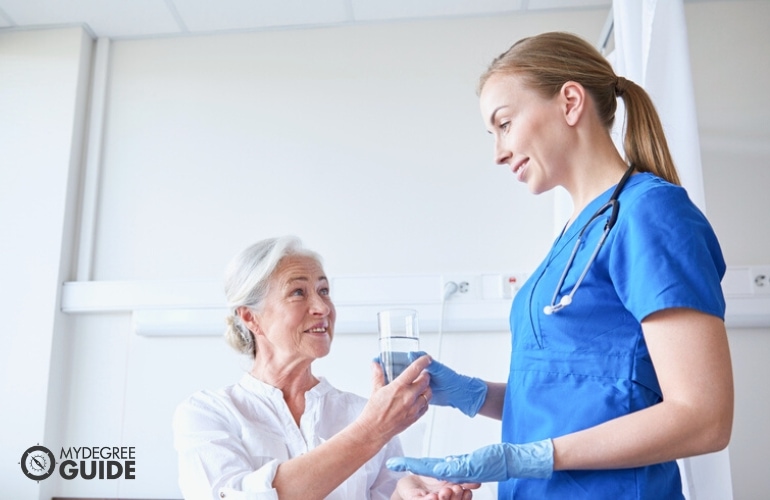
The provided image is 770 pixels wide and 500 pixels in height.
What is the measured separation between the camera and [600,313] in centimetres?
96

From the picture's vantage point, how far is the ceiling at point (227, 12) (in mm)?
2701

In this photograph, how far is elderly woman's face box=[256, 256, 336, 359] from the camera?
1626 millimetres

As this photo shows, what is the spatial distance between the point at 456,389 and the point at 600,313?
1.31 feet

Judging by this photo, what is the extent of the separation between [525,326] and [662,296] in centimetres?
28

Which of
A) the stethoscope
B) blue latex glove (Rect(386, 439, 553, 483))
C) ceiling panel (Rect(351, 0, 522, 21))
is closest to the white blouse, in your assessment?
blue latex glove (Rect(386, 439, 553, 483))

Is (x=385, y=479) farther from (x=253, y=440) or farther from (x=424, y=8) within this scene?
(x=424, y=8)

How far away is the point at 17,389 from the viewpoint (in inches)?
101

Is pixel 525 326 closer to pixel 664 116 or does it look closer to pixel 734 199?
pixel 664 116

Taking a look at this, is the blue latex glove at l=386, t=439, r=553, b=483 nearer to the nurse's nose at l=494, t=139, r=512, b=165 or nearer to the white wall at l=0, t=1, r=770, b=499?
the nurse's nose at l=494, t=139, r=512, b=165

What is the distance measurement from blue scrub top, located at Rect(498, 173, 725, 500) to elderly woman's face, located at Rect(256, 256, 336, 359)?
693mm

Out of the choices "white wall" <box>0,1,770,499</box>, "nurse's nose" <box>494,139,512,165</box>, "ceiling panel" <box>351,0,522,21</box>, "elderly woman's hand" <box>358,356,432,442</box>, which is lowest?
"elderly woman's hand" <box>358,356,432,442</box>

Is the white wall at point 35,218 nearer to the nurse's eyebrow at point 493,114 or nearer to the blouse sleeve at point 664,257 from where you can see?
the nurse's eyebrow at point 493,114

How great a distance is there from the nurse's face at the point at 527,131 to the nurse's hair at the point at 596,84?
0.02 metres

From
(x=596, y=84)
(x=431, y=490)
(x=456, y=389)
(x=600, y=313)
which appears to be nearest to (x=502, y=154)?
(x=596, y=84)
